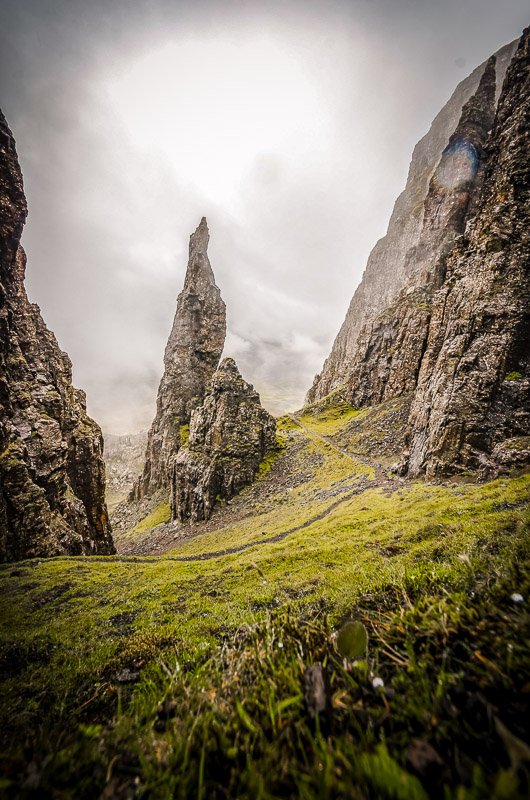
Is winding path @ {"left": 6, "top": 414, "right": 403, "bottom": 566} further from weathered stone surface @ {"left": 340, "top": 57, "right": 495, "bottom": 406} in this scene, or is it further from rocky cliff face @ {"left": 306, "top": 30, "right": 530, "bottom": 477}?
weathered stone surface @ {"left": 340, "top": 57, "right": 495, "bottom": 406}

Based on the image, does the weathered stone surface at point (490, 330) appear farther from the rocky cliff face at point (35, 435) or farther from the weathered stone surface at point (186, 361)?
the weathered stone surface at point (186, 361)

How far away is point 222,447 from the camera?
63.8 meters

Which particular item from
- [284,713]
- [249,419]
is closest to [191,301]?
[249,419]

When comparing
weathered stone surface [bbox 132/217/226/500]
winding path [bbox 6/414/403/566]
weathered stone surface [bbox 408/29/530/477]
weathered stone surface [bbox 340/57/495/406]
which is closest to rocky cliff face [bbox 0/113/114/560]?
winding path [bbox 6/414/403/566]

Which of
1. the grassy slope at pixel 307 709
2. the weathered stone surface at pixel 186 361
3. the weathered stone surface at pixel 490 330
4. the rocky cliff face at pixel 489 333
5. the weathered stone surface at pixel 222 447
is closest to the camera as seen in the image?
the grassy slope at pixel 307 709

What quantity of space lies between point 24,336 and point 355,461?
5989cm

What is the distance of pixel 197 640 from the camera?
26.2 ft

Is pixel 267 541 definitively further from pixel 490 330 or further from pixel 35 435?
pixel 490 330

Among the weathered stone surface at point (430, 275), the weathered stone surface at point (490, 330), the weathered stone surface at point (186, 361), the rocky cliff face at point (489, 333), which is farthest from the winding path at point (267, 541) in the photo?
the weathered stone surface at point (186, 361)

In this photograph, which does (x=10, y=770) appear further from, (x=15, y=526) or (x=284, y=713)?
(x=15, y=526)

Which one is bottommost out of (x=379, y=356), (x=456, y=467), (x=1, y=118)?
(x=456, y=467)

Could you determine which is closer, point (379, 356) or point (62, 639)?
point (62, 639)

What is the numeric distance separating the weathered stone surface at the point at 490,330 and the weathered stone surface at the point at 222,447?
3361 centimetres

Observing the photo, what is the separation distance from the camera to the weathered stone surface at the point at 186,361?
98.4 meters
